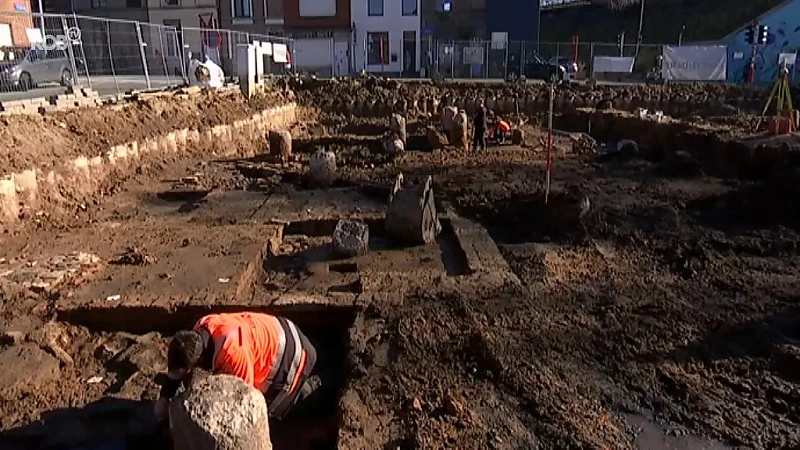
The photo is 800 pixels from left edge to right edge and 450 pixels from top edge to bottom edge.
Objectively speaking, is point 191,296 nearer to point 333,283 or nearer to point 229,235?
point 333,283

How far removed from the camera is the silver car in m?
14.6

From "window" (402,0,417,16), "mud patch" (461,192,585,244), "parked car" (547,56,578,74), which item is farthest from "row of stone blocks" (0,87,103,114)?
"window" (402,0,417,16)

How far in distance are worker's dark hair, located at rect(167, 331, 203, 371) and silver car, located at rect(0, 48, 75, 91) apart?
12.4 metres

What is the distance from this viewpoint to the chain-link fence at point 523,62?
3378 centimetres

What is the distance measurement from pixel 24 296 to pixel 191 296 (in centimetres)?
165

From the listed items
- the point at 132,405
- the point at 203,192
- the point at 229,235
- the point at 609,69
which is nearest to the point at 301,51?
the point at 609,69

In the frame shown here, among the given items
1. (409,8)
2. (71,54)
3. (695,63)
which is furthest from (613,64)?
(71,54)

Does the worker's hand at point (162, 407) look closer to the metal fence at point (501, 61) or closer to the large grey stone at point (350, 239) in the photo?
the large grey stone at point (350, 239)

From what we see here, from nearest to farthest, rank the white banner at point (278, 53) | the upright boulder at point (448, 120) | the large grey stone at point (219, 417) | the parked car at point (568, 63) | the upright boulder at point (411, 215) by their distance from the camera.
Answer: the large grey stone at point (219, 417) < the upright boulder at point (411, 215) < the upright boulder at point (448, 120) < the white banner at point (278, 53) < the parked car at point (568, 63)

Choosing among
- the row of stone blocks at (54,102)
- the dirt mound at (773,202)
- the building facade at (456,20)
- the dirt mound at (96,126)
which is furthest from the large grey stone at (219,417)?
the building facade at (456,20)

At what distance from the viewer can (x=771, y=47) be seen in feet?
118

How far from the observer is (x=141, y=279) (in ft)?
23.6

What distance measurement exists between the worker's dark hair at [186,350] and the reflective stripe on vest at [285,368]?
692 mm

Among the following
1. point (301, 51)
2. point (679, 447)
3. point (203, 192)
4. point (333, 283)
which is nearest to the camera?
point (679, 447)
